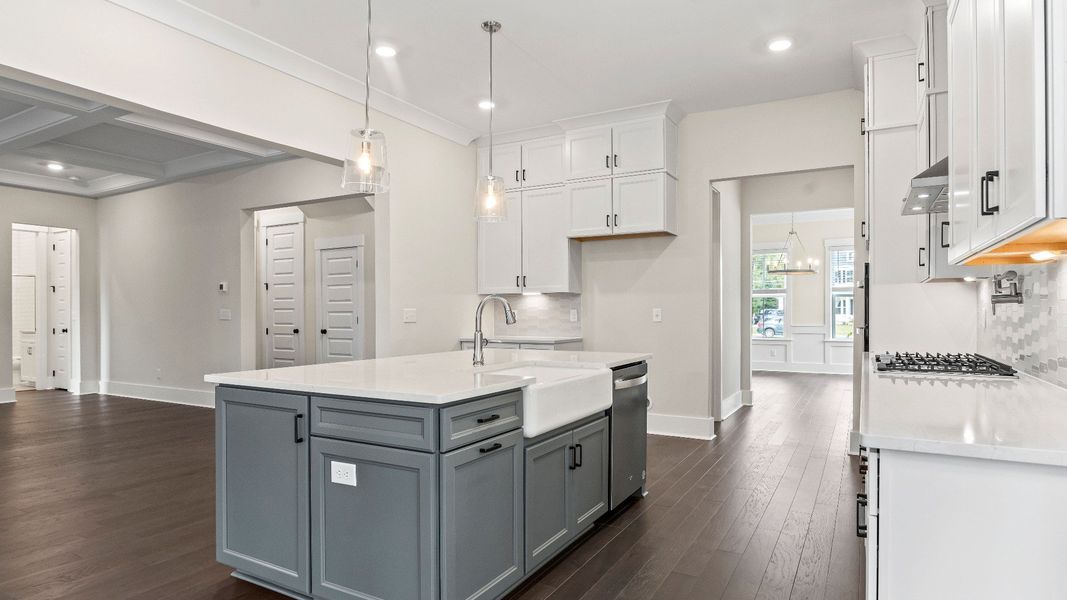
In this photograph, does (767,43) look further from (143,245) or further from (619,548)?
(143,245)

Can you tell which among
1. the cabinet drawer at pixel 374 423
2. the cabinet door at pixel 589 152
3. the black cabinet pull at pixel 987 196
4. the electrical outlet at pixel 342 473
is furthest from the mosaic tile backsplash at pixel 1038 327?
the cabinet door at pixel 589 152

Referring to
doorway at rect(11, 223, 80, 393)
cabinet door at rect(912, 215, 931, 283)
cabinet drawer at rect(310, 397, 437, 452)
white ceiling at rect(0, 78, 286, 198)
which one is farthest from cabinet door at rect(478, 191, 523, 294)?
doorway at rect(11, 223, 80, 393)

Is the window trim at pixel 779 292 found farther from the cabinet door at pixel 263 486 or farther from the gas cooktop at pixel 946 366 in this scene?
the cabinet door at pixel 263 486

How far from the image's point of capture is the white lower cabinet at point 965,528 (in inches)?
50.4

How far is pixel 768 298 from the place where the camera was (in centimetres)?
1152

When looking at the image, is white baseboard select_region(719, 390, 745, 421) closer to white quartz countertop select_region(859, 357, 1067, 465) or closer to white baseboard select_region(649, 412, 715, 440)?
white baseboard select_region(649, 412, 715, 440)

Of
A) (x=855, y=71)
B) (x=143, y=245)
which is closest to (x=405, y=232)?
(x=855, y=71)

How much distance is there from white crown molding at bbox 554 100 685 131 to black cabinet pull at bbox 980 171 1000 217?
12.3 feet

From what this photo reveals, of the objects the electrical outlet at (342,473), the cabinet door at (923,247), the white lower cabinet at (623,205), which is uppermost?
the white lower cabinet at (623,205)

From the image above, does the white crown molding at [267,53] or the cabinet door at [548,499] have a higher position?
the white crown molding at [267,53]

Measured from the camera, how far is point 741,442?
17.0ft

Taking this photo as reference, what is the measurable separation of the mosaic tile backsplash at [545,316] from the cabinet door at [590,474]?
2.93 metres

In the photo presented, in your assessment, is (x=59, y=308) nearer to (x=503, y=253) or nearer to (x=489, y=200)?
(x=503, y=253)

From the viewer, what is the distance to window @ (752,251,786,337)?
37.3 ft
